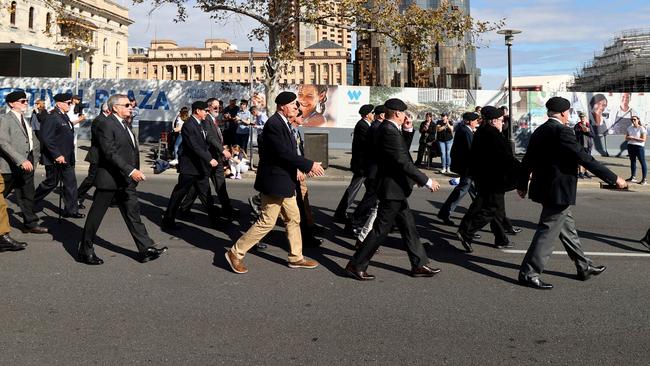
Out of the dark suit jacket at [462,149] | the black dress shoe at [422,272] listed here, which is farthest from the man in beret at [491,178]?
the black dress shoe at [422,272]

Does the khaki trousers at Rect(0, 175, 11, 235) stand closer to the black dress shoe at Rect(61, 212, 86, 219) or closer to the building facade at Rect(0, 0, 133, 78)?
the black dress shoe at Rect(61, 212, 86, 219)

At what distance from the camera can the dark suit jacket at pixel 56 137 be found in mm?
8195

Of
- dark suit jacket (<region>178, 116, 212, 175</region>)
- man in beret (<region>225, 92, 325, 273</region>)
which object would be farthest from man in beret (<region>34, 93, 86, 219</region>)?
man in beret (<region>225, 92, 325, 273</region>)

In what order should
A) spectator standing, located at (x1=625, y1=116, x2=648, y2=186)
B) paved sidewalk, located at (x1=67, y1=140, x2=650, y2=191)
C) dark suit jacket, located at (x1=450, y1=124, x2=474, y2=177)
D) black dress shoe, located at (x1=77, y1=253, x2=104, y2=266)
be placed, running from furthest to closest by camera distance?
paved sidewalk, located at (x1=67, y1=140, x2=650, y2=191) < spectator standing, located at (x1=625, y1=116, x2=648, y2=186) < dark suit jacket, located at (x1=450, y1=124, x2=474, y2=177) < black dress shoe, located at (x1=77, y1=253, x2=104, y2=266)

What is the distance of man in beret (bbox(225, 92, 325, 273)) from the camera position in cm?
576

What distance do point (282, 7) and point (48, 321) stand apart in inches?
571

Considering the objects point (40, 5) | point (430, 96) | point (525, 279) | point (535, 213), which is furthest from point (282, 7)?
point (40, 5)

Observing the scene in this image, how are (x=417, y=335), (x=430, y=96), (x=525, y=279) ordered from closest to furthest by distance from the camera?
(x=417, y=335)
(x=525, y=279)
(x=430, y=96)

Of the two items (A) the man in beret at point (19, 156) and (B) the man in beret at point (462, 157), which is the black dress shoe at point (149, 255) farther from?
(B) the man in beret at point (462, 157)

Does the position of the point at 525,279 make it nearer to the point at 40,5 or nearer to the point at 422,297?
the point at 422,297

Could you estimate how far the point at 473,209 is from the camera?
7031 millimetres

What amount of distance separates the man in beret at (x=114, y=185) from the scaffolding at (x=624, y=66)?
79.7 meters

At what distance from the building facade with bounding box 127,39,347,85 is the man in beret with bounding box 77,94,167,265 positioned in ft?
453

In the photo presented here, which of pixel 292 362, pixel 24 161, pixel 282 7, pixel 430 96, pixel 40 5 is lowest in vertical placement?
pixel 292 362
